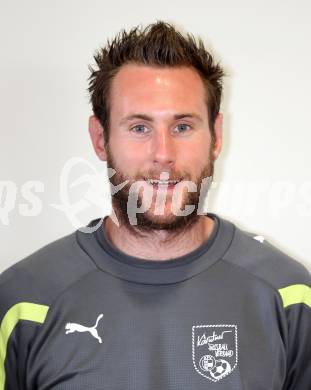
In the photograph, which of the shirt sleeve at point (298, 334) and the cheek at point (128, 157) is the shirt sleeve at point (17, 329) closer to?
the cheek at point (128, 157)

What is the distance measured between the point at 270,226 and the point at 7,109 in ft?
2.56

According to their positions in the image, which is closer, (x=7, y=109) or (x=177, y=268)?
(x=177, y=268)

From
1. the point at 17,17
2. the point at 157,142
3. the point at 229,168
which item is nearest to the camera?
the point at 157,142

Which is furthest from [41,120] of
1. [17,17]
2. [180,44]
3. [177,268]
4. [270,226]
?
[270,226]

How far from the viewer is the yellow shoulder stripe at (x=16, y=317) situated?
Answer: 104 centimetres

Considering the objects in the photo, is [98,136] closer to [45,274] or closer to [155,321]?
[45,274]

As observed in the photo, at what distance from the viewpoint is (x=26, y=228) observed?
1.41 meters

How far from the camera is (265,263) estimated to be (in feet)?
3.70

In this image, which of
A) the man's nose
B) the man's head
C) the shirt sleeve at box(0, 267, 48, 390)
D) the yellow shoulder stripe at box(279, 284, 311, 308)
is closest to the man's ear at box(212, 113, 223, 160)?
the man's head

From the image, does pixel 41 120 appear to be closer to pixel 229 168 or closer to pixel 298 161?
pixel 229 168

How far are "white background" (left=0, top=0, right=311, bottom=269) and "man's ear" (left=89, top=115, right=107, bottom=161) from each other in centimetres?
21

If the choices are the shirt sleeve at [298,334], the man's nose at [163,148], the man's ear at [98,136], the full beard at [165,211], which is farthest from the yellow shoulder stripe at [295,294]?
the man's ear at [98,136]

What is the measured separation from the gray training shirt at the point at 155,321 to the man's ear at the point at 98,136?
0.63ft

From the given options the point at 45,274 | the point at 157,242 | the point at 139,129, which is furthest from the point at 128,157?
the point at 45,274
